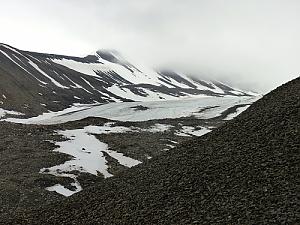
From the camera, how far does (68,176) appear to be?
39281 millimetres

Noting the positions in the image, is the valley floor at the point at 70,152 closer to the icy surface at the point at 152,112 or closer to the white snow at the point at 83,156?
the white snow at the point at 83,156

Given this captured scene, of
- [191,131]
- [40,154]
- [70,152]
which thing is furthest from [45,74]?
[40,154]

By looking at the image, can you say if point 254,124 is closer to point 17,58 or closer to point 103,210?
point 103,210

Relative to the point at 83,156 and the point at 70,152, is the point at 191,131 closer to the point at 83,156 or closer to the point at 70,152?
the point at 70,152

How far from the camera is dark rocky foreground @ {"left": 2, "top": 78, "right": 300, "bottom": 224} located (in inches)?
701

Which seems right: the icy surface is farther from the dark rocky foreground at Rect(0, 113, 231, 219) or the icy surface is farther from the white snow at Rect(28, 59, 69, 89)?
the white snow at Rect(28, 59, 69, 89)

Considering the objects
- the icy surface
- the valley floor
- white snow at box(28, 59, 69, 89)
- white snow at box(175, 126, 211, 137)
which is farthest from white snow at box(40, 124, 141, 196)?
white snow at box(28, 59, 69, 89)

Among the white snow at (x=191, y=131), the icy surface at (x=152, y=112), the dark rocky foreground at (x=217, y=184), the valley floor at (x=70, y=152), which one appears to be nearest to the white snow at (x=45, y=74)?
the icy surface at (x=152, y=112)

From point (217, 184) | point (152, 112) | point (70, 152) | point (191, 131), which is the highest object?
point (217, 184)

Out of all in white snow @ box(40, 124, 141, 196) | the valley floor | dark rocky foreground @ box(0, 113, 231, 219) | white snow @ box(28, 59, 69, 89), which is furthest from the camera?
white snow @ box(28, 59, 69, 89)

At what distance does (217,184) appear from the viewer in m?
20.9

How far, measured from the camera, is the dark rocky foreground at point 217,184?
1781cm

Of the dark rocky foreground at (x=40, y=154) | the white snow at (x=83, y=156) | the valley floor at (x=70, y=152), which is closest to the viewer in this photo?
the dark rocky foreground at (x=40, y=154)

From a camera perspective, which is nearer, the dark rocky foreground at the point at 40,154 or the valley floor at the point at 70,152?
the dark rocky foreground at the point at 40,154
